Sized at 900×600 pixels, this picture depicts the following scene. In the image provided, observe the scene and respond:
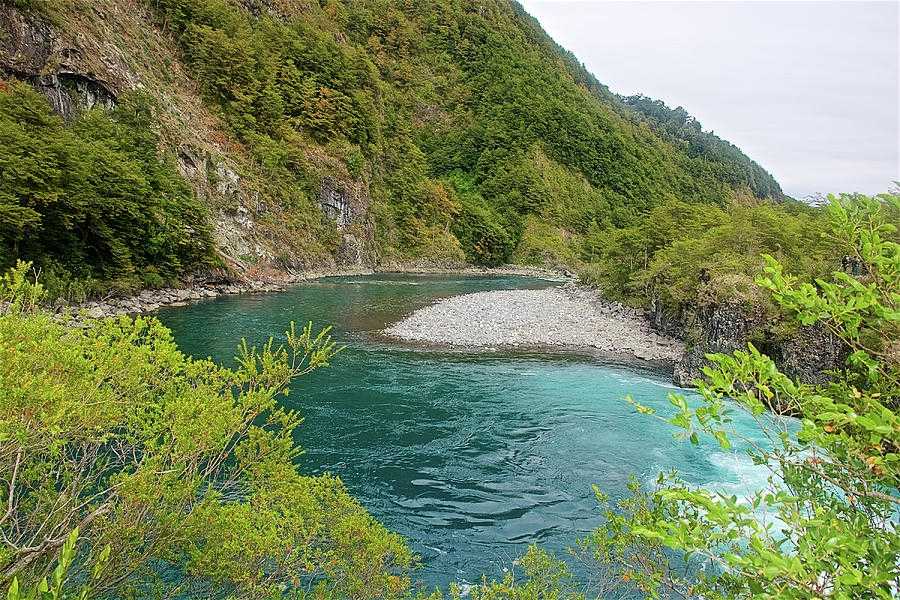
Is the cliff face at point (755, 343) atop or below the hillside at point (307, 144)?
below

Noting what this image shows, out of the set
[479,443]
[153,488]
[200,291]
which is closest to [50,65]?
[200,291]

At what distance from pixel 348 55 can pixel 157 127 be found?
41.9m

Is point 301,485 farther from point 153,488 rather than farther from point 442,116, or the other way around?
point 442,116

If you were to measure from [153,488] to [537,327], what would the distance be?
27.5 m

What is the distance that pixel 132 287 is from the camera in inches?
1268

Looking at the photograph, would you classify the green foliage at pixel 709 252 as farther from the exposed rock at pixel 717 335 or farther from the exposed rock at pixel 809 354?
the exposed rock at pixel 809 354

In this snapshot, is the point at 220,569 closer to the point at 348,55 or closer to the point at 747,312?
the point at 747,312

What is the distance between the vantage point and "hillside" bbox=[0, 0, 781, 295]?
31.3 m

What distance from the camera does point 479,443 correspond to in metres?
14.9

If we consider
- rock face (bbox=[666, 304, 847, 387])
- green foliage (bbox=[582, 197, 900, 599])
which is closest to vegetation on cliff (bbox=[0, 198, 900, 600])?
green foliage (bbox=[582, 197, 900, 599])

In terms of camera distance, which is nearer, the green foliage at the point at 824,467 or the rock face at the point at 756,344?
the green foliage at the point at 824,467

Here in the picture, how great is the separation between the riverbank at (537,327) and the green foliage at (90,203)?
16867 millimetres

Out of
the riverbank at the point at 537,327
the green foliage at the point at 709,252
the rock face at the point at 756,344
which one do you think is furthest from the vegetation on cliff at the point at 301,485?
the riverbank at the point at 537,327

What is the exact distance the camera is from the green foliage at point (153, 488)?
458cm
